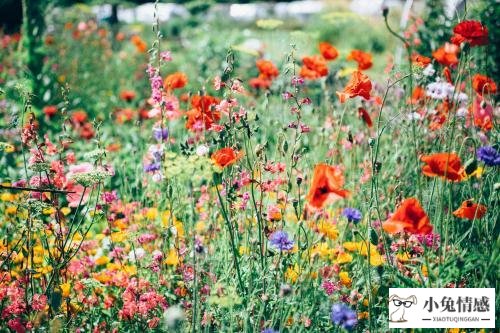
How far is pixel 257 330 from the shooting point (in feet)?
6.45

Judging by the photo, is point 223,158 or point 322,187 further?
point 223,158

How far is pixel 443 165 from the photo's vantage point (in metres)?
1.83

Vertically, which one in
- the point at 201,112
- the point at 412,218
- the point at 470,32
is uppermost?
the point at 470,32

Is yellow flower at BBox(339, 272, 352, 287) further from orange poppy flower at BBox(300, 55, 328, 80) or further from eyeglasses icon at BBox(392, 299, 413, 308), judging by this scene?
orange poppy flower at BBox(300, 55, 328, 80)

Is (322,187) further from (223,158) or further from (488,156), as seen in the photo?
(488,156)

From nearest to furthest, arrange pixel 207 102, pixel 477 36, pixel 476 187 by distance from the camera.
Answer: pixel 477 36 → pixel 207 102 → pixel 476 187

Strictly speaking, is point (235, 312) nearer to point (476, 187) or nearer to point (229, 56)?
point (229, 56)

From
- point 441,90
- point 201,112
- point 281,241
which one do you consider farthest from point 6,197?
point 441,90

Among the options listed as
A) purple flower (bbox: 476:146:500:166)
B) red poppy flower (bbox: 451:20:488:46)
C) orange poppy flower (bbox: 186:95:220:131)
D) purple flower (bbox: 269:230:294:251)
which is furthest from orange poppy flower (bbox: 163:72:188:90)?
purple flower (bbox: 476:146:500:166)

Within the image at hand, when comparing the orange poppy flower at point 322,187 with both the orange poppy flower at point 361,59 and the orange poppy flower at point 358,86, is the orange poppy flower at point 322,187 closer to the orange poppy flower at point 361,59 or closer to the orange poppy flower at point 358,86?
the orange poppy flower at point 358,86

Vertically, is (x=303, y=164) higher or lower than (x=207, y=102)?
lower

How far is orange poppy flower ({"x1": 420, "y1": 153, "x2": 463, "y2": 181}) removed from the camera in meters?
1.82

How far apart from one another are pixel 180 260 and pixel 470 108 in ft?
6.40

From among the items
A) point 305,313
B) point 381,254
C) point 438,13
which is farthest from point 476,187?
point 438,13
